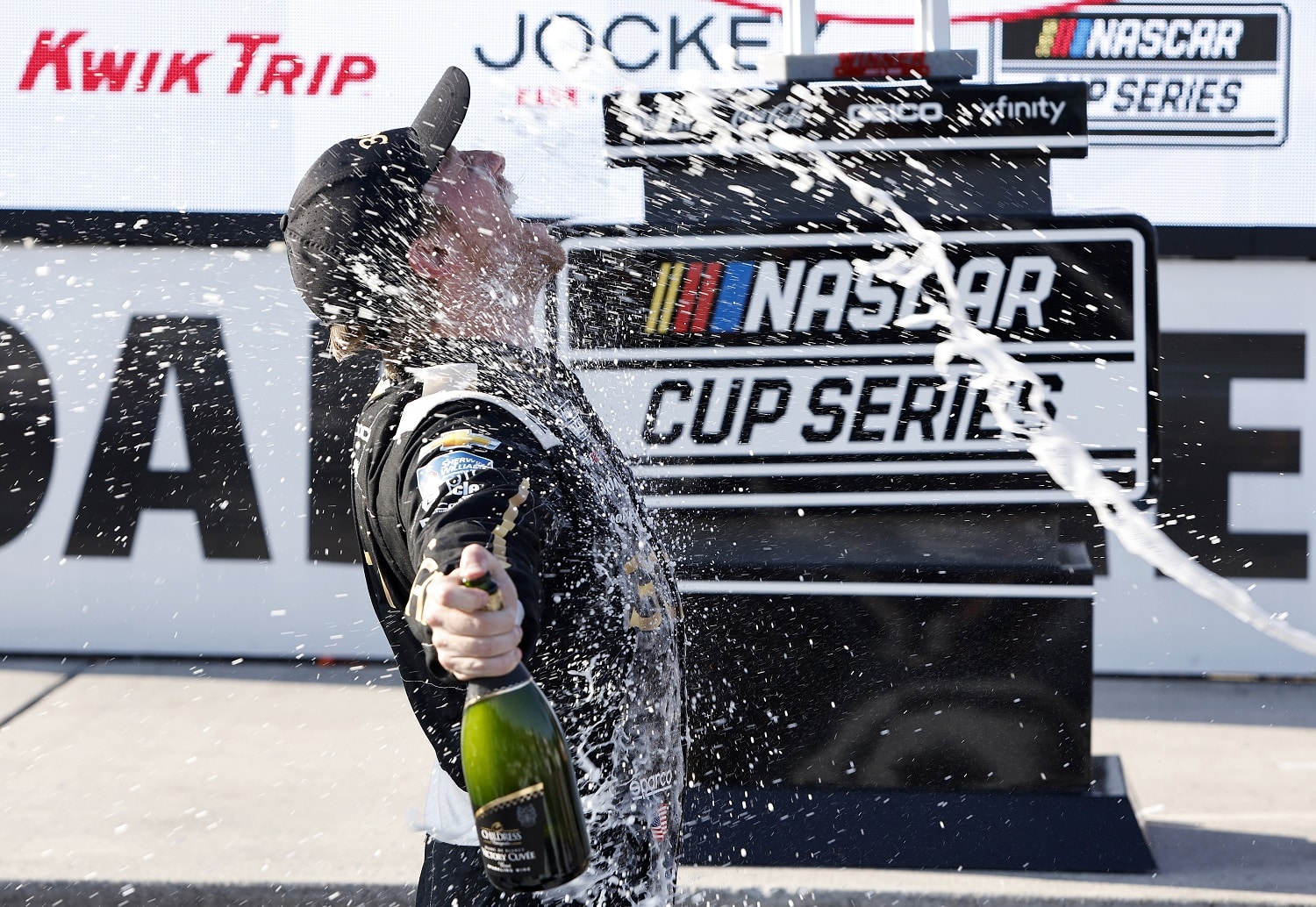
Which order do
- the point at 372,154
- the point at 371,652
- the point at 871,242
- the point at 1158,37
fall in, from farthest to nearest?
the point at 371,652, the point at 1158,37, the point at 871,242, the point at 372,154

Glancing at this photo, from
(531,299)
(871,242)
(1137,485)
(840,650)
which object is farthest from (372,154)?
(1137,485)

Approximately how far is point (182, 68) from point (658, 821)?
4.29 metres

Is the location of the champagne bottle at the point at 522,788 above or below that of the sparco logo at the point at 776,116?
below

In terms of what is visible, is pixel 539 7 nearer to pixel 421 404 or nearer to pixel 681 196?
pixel 681 196

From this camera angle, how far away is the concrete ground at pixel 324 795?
10.1 feet

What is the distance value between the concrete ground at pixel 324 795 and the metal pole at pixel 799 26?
2.16 m

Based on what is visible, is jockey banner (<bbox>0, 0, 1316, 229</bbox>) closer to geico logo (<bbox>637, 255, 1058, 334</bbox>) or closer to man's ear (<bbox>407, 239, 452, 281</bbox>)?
geico logo (<bbox>637, 255, 1058, 334</bbox>)

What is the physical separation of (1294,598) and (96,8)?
537cm

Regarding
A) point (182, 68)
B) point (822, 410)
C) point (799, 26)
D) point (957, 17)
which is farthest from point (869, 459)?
point (182, 68)

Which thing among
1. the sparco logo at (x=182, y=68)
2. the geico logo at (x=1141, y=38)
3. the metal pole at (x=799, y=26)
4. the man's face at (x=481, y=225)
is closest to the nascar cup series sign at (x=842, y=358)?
the metal pole at (x=799, y=26)

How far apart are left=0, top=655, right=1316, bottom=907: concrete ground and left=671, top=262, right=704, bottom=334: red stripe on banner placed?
1.42 meters

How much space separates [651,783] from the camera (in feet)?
6.10

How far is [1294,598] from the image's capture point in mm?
4762

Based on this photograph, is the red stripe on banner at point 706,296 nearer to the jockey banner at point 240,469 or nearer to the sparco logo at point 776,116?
the sparco logo at point 776,116
